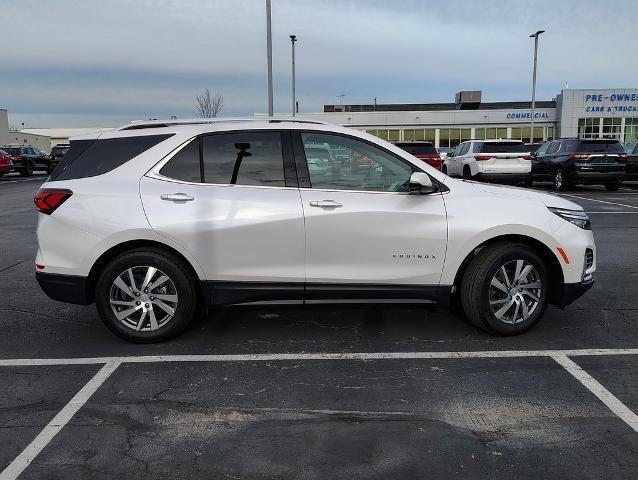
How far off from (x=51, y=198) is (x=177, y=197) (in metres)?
1.03

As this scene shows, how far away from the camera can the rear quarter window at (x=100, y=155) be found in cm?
459

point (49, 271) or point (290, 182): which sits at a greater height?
point (290, 182)

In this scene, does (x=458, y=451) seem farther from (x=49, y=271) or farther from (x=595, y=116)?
(x=595, y=116)

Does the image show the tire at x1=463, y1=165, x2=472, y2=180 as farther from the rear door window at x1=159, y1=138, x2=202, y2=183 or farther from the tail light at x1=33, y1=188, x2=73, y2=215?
the tail light at x1=33, y1=188, x2=73, y2=215

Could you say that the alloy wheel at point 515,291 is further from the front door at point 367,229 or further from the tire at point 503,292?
the front door at point 367,229

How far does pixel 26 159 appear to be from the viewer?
3209 centimetres

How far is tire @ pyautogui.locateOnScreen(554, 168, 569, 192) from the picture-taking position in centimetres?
1834

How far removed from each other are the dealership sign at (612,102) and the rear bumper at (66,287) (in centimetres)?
5648

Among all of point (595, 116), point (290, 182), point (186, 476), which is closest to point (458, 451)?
point (186, 476)

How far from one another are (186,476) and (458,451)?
1422 mm

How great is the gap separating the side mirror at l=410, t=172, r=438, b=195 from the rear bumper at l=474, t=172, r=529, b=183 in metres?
14.8

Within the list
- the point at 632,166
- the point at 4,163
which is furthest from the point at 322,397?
the point at 4,163

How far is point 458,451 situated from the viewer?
2984 millimetres

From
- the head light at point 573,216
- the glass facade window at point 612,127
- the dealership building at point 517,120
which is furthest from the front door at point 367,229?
the glass facade window at point 612,127
